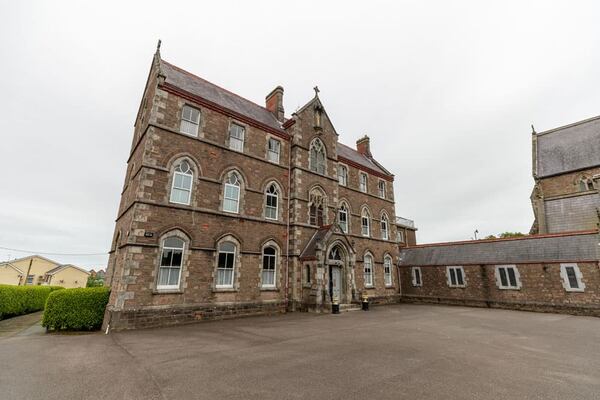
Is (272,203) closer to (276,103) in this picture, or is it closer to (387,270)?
(276,103)

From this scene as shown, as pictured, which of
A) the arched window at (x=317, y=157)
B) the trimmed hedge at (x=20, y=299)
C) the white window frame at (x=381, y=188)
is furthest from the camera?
the white window frame at (x=381, y=188)

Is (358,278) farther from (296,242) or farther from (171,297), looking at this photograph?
(171,297)

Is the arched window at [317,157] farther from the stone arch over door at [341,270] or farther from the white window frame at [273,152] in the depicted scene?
the stone arch over door at [341,270]

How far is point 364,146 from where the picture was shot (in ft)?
102

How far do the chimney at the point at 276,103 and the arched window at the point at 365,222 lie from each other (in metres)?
10.8

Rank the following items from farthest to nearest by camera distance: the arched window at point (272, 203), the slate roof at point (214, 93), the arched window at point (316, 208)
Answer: the arched window at point (316, 208) → the arched window at point (272, 203) → the slate roof at point (214, 93)

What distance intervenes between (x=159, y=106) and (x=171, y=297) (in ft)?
31.2

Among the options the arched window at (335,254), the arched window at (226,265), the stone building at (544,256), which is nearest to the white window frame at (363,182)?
the arched window at (335,254)

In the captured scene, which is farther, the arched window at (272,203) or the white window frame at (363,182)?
the white window frame at (363,182)

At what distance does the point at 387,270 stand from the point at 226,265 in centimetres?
1575

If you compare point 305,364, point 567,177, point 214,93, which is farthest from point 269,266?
point 567,177

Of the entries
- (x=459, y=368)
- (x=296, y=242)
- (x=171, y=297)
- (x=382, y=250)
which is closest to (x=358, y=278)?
(x=382, y=250)

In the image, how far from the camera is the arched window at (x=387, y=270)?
24.1 metres

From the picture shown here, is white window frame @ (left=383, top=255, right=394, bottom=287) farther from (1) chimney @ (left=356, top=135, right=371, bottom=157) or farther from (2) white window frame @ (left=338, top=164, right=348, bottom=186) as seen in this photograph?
(1) chimney @ (left=356, top=135, right=371, bottom=157)
